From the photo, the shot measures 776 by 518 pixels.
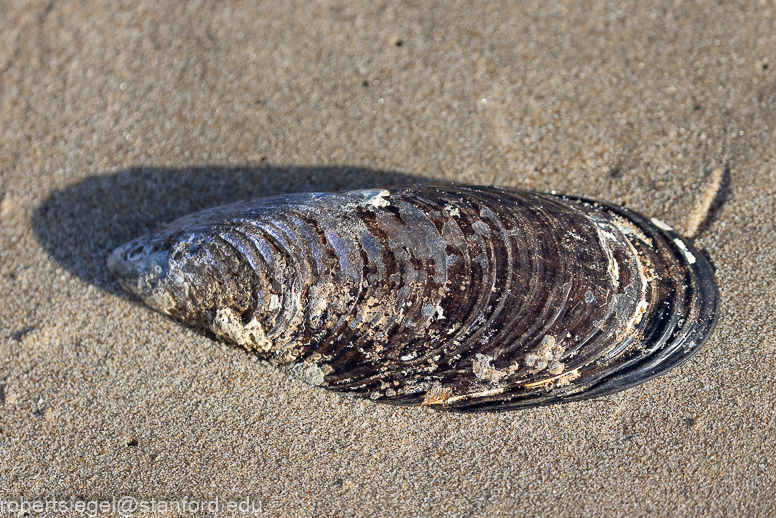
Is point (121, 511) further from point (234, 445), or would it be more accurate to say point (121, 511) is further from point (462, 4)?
point (462, 4)

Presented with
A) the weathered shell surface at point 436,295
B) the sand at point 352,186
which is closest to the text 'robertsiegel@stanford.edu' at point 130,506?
the sand at point 352,186

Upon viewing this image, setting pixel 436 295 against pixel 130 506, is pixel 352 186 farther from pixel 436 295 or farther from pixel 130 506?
pixel 130 506

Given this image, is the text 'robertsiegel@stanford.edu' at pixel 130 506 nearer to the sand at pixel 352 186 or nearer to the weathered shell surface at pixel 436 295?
the sand at pixel 352 186

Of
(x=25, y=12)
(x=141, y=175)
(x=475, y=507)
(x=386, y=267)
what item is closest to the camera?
(x=386, y=267)

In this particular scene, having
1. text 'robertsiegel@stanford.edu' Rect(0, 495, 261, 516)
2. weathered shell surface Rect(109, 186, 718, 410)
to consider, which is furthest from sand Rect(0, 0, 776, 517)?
weathered shell surface Rect(109, 186, 718, 410)

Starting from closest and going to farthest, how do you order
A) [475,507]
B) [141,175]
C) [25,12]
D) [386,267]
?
[386,267], [475,507], [141,175], [25,12]

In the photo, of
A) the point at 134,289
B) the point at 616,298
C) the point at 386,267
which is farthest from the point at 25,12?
the point at 616,298
